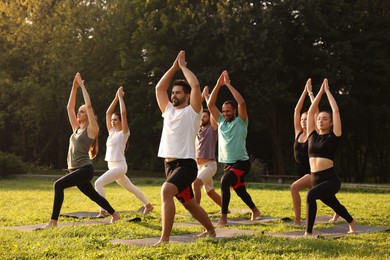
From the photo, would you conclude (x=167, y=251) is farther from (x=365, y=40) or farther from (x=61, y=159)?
(x=61, y=159)

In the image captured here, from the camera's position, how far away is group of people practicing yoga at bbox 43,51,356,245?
25.5ft

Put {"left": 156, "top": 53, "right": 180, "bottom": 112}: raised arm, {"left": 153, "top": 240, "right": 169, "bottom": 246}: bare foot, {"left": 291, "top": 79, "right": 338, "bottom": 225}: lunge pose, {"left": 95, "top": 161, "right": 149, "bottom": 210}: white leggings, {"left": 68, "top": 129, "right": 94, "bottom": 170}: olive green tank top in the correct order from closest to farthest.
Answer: {"left": 153, "top": 240, "right": 169, "bottom": 246}: bare foot
{"left": 156, "top": 53, "right": 180, "bottom": 112}: raised arm
{"left": 68, "top": 129, "right": 94, "bottom": 170}: olive green tank top
{"left": 291, "top": 79, "right": 338, "bottom": 225}: lunge pose
{"left": 95, "top": 161, "right": 149, "bottom": 210}: white leggings

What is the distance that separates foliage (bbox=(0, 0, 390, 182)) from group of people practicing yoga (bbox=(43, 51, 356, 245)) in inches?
700

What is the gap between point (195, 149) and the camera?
852cm

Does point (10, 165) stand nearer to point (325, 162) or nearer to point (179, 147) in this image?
point (325, 162)

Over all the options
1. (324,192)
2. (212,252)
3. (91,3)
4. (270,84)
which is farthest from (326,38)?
(212,252)

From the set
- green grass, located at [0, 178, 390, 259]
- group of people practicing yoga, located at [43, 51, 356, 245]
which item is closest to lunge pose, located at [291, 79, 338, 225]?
group of people practicing yoga, located at [43, 51, 356, 245]

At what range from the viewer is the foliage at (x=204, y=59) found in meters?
29.8

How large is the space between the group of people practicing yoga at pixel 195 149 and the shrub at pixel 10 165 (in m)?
18.3

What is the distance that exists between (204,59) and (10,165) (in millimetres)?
11447

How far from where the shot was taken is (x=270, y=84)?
2991 centimetres

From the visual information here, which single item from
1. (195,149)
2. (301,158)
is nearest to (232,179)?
(301,158)

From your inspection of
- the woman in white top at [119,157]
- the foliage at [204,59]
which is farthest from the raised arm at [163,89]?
the foliage at [204,59]

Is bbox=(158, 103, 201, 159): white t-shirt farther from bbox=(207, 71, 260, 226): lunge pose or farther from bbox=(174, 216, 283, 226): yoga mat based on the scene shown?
bbox=(174, 216, 283, 226): yoga mat
